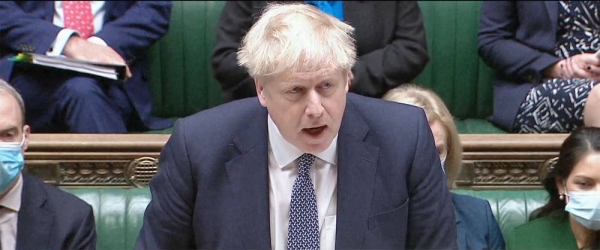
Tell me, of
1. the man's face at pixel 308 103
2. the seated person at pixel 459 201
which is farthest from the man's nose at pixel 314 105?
the seated person at pixel 459 201

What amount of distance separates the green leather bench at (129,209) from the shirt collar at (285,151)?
2.59ft

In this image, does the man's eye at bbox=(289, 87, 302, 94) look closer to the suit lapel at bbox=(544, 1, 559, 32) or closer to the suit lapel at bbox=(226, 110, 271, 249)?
→ the suit lapel at bbox=(226, 110, 271, 249)

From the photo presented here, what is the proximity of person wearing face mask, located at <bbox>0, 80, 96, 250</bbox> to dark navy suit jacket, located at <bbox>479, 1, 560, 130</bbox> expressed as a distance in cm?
144

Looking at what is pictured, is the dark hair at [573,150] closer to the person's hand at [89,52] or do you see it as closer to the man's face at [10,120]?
the man's face at [10,120]

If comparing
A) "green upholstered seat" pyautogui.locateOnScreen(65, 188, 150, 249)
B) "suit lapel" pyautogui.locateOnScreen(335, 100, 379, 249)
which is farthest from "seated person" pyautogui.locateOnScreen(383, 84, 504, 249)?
"green upholstered seat" pyautogui.locateOnScreen(65, 188, 150, 249)

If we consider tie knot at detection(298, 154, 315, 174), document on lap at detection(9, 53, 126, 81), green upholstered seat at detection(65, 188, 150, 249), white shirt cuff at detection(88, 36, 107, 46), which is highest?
tie knot at detection(298, 154, 315, 174)

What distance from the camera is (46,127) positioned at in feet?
10.0

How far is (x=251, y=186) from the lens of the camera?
6.18 feet

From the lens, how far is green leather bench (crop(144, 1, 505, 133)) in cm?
345

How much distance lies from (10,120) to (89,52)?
798 millimetres

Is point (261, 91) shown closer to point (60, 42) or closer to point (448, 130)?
point (448, 130)

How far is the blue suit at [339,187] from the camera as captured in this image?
6.14ft

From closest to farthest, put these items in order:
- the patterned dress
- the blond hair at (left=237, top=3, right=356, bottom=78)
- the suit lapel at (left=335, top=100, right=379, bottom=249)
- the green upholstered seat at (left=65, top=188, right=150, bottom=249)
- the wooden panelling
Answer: the blond hair at (left=237, top=3, right=356, bottom=78), the suit lapel at (left=335, top=100, right=379, bottom=249), the green upholstered seat at (left=65, top=188, right=150, bottom=249), the wooden panelling, the patterned dress

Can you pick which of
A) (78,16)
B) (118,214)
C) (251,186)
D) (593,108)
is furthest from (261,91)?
(78,16)
